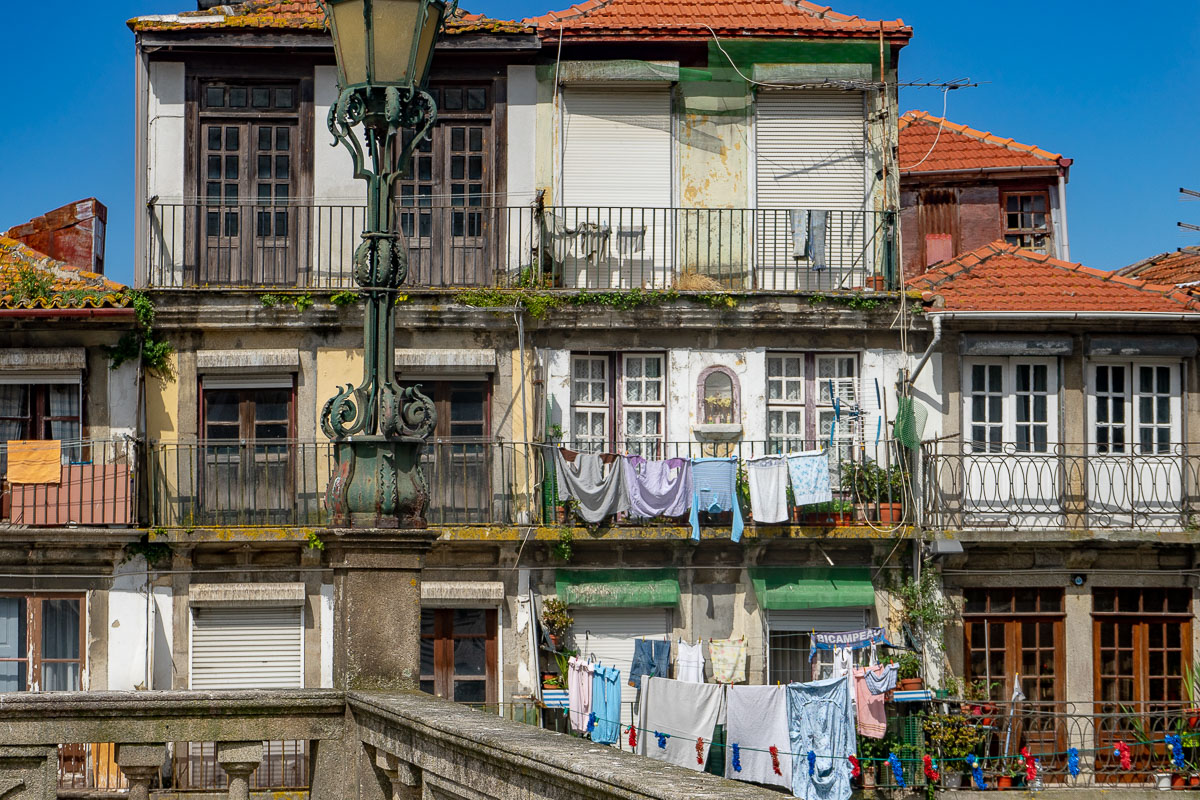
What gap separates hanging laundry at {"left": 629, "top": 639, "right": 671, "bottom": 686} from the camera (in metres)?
20.6

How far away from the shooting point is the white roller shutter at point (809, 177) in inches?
866

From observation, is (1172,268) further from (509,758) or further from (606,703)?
(509,758)

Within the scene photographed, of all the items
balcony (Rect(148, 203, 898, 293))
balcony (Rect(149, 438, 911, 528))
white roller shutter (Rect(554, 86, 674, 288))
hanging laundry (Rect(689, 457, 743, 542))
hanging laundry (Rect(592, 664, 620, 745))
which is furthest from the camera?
white roller shutter (Rect(554, 86, 674, 288))

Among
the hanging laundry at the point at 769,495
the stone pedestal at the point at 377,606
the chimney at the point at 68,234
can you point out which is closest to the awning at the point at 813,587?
the hanging laundry at the point at 769,495

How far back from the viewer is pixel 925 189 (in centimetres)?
2612

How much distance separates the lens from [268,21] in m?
21.5

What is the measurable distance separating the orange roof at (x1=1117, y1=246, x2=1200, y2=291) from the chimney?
53.3 ft

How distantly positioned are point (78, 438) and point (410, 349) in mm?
4515

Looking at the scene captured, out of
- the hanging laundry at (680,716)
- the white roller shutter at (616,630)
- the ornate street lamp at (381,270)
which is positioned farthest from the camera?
the white roller shutter at (616,630)

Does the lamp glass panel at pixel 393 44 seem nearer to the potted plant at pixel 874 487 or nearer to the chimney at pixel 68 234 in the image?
the potted plant at pixel 874 487

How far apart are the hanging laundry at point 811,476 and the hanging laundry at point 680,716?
2750 millimetres

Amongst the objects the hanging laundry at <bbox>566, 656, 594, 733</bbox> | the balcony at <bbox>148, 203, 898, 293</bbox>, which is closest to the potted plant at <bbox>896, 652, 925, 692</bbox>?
the hanging laundry at <bbox>566, 656, 594, 733</bbox>

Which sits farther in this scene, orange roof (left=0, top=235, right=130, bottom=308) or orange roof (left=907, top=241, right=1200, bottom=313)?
orange roof (left=907, top=241, right=1200, bottom=313)

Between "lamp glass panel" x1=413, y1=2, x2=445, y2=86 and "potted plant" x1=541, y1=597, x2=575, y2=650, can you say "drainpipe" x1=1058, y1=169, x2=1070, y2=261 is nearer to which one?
"potted plant" x1=541, y1=597, x2=575, y2=650
